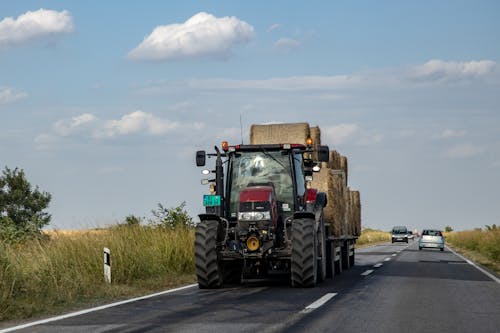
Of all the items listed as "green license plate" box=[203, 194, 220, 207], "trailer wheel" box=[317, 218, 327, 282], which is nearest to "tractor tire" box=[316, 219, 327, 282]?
"trailer wheel" box=[317, 218, 327, 282]

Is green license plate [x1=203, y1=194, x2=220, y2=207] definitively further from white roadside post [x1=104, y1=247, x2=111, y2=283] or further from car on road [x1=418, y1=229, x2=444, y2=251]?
car on road [x1=418, y1=229, x2=444, y2=251]

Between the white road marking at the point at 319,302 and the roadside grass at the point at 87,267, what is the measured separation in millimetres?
3765

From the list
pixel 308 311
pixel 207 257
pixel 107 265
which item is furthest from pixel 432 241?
pixel 308 311

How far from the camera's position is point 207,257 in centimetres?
1590

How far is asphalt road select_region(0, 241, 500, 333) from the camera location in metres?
9.98

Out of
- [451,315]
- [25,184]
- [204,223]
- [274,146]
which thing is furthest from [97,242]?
[25,184]

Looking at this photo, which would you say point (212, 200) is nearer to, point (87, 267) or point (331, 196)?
point (87, 267)

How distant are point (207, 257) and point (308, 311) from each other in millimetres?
4637

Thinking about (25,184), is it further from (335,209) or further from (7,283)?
(7,283)

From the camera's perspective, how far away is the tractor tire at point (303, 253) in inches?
617

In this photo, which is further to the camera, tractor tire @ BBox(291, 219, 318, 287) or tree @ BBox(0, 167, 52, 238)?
tree @ BBox(0, 167, 52, 238)

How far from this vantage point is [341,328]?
9766 mm

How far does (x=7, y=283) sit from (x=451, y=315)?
23.5ft

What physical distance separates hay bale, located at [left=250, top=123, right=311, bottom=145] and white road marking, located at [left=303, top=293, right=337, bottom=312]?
739cm
